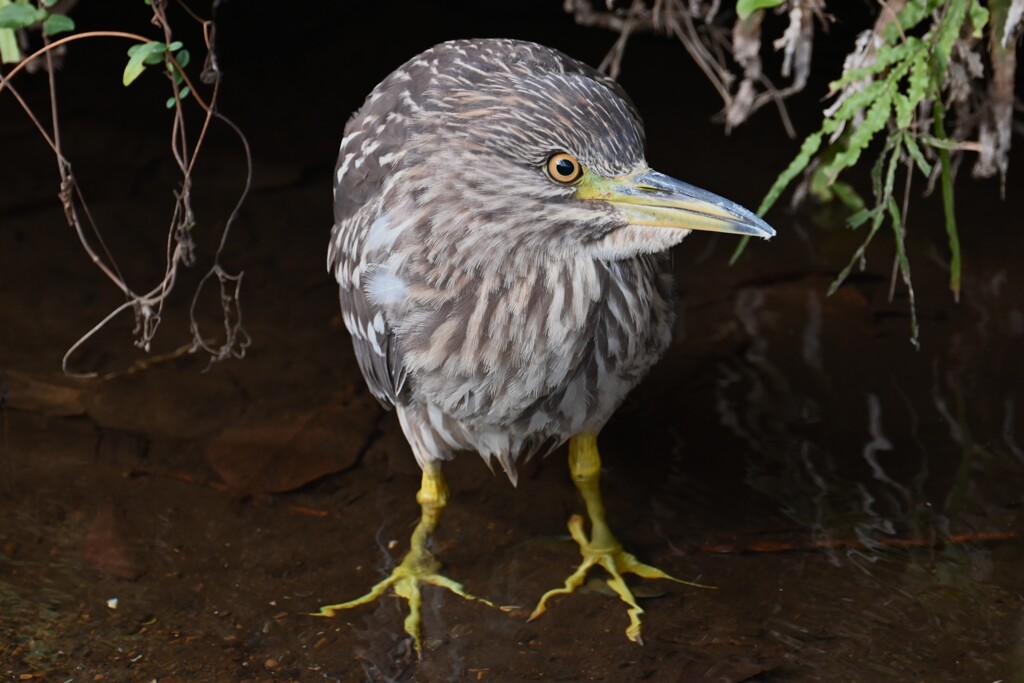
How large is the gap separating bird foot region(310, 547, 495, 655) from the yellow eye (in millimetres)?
A: 1342

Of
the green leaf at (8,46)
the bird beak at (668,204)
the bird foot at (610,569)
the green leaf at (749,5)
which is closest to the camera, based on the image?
the bird beak at (668,204)

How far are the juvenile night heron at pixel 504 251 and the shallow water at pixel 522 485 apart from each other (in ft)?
0.60

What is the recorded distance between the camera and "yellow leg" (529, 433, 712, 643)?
3.48 m

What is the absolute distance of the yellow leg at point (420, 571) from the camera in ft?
11.3

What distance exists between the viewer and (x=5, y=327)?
4.43 meters

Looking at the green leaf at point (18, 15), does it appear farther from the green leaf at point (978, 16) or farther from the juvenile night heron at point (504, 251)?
the green leaf at point (978, 16)

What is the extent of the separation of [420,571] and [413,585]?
0.21 ft

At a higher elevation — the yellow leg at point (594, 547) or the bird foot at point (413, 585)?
the yellow leg at point (594, 547)

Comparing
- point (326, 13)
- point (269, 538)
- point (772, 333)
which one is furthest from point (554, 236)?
point (326, 13)

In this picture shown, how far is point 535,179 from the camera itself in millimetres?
2801

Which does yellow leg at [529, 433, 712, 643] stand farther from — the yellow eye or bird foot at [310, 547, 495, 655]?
the yellow eye

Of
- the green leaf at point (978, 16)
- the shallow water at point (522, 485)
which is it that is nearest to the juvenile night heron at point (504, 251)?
the shallow water at point (522, 485)

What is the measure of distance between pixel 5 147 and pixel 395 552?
2.88 meters

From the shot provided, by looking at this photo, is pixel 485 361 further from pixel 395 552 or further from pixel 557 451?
pixel 557 451
